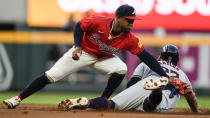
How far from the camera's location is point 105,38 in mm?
5516

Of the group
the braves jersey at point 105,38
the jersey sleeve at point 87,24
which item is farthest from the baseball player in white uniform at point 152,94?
the jersey sleeve at point 87,24

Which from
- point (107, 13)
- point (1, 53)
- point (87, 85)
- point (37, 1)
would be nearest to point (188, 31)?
point (107, 13)

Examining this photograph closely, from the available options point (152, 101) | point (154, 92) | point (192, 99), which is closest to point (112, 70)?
point (152, 101)

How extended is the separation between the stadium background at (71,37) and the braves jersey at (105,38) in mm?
4546

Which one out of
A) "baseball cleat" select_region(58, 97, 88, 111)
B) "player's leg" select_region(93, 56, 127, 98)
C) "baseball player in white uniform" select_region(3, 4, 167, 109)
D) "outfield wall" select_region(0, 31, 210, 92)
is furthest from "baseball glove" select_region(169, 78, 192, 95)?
"outfield wall" select_region(0, 31, 210, 92)

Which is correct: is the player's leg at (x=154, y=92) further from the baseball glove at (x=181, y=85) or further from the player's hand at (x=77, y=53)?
the player's hand at (x=77, y=53)

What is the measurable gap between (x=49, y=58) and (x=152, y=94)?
5.49 metres

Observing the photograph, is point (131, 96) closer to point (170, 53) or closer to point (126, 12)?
point (170, 53)

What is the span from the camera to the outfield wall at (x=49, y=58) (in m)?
10.3

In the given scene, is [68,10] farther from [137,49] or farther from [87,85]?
[137,49]

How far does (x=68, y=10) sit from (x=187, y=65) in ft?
9.17

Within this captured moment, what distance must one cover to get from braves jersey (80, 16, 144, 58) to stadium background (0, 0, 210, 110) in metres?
4.55

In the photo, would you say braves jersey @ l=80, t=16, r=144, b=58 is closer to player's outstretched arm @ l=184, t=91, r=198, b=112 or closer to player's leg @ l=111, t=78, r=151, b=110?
player's leg @ l=111, t=78, r=151, b=110

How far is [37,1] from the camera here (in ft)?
36.5
